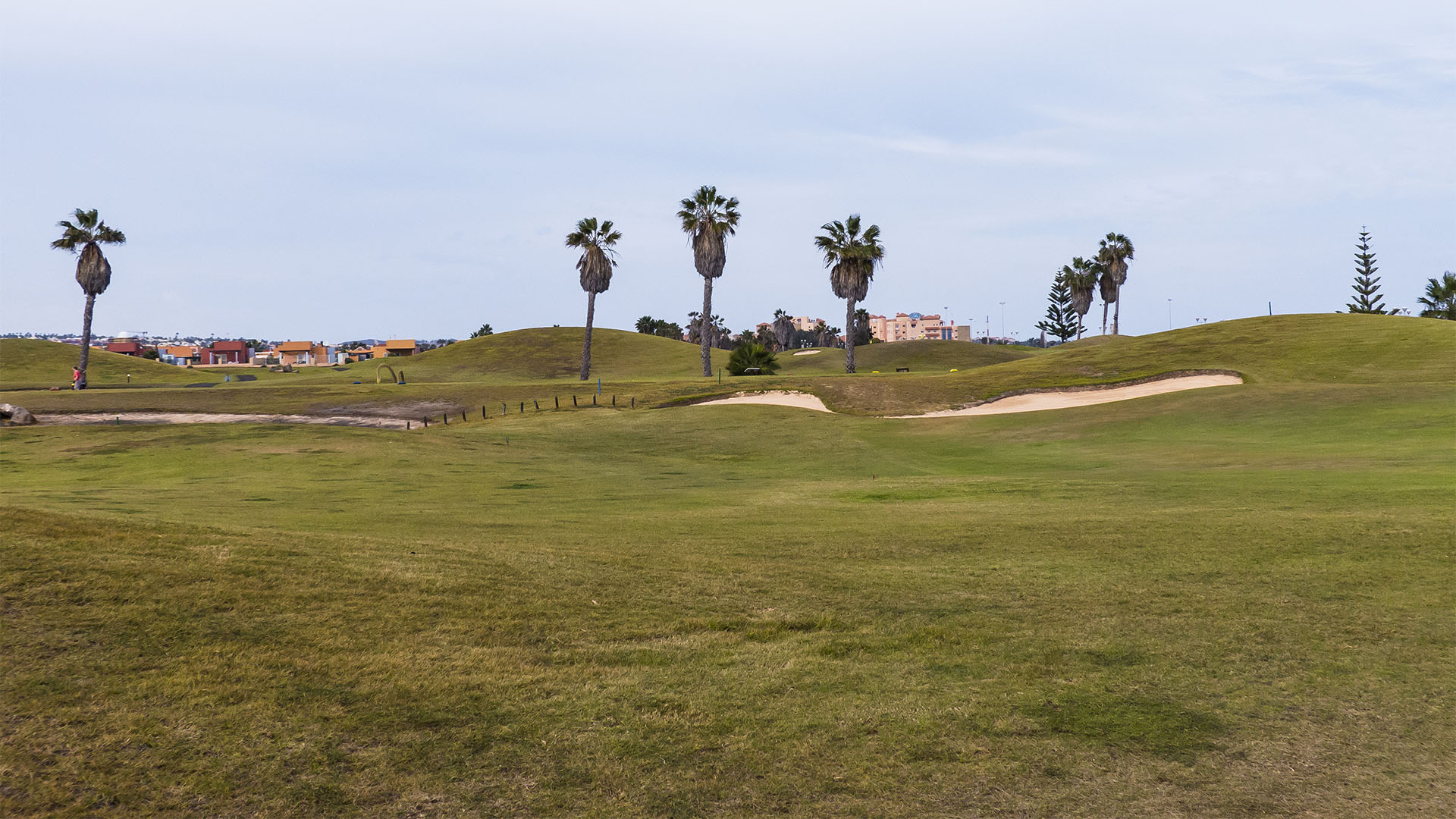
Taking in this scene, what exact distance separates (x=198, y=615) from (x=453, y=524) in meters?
8.78

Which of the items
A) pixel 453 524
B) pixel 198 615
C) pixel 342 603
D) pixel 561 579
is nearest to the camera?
pixel 198 615

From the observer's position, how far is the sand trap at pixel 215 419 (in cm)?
5259

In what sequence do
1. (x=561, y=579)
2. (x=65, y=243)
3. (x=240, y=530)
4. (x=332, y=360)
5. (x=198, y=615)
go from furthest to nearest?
(x=332, y=360)
(x=65, y=243)
(x=240, y=530)
(x=561, y=579)
(x=198, y=615)

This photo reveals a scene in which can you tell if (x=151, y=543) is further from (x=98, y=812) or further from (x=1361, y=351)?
(x=1361, y=351)

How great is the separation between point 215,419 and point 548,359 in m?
68.6

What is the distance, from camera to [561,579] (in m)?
10.8

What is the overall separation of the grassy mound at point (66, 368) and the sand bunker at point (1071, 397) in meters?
73.6

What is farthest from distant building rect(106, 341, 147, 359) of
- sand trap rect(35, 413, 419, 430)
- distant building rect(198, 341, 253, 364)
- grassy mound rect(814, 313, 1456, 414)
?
grassy mound rect(814, 313, 1456, 414)

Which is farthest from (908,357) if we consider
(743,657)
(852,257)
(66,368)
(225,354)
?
(225,354)

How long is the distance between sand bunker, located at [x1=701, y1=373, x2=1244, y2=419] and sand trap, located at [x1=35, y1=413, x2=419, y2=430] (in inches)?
766

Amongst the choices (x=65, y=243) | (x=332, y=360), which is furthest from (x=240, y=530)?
(x=332, y=360)

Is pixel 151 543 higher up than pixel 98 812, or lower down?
higher up

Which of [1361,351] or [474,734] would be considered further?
[1361,351]

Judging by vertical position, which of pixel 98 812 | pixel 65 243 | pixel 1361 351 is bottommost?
pixel 98 812
